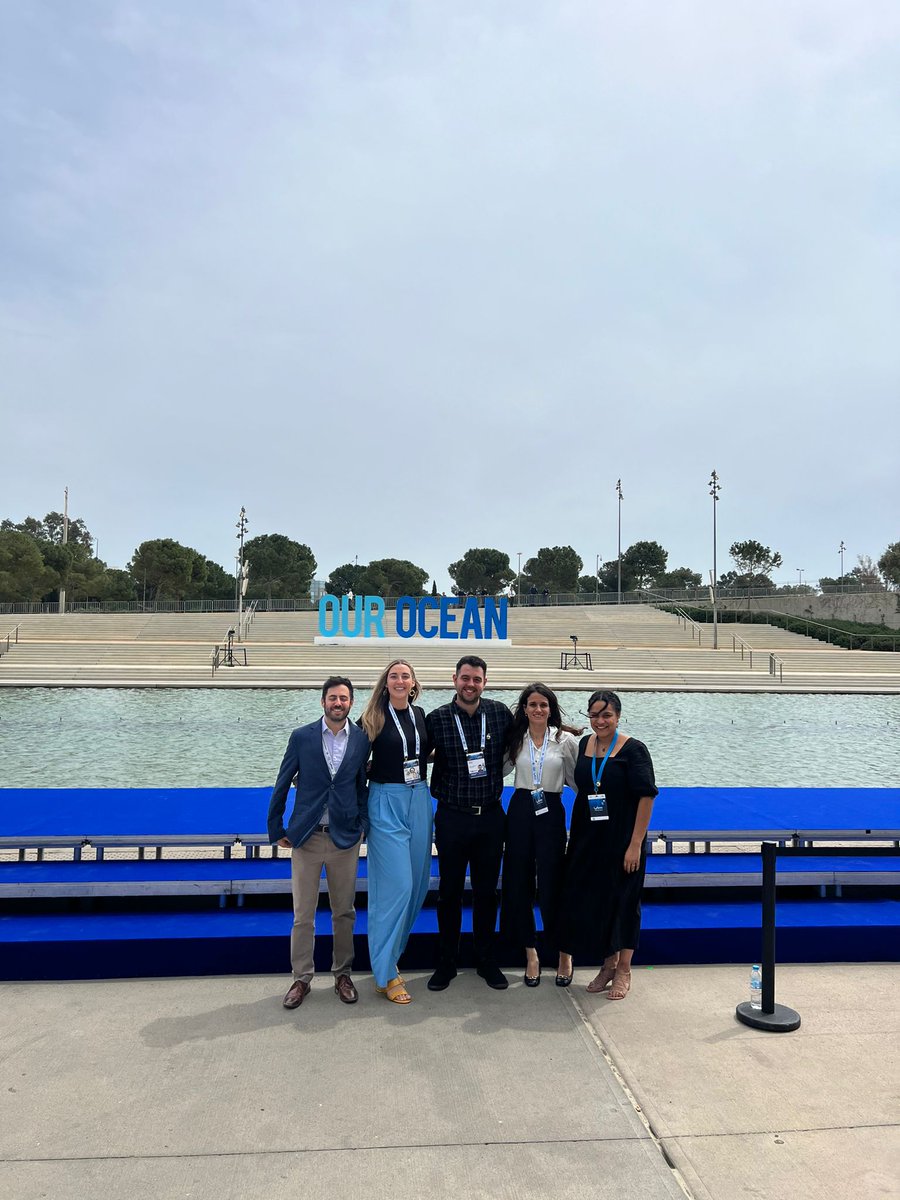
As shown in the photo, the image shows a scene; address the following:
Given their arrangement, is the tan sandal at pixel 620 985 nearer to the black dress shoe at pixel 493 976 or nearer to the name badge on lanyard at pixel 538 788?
the black dress shoe at pixel 493 976

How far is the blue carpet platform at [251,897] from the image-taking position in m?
4.23

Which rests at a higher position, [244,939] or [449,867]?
[449,867]

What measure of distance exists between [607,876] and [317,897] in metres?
1.47

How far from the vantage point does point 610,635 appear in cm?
4459

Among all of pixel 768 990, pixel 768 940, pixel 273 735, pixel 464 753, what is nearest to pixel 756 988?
pixel 768 990

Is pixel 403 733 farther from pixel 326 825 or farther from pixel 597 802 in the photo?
pixel 597 802

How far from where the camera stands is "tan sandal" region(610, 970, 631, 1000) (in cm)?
404

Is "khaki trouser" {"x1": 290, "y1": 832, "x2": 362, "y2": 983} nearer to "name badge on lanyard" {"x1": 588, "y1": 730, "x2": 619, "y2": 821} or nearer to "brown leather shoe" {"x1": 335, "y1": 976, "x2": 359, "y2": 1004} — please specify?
"brown leather shoe" {"x1": 335, "y1": 976, "x2": 359, "y2": 1004}

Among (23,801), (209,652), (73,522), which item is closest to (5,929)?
(23,801)

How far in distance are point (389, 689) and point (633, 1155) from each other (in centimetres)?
226

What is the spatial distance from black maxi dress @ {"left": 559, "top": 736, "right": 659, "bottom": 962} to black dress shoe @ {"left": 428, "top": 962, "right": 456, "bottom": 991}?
0.60 m

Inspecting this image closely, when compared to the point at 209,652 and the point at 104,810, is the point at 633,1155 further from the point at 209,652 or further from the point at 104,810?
the point at 209,652

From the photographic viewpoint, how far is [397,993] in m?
3.95

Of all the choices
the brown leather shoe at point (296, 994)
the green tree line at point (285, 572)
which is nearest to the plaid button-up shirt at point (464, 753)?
the brown leather shoe at point (296, 994)
